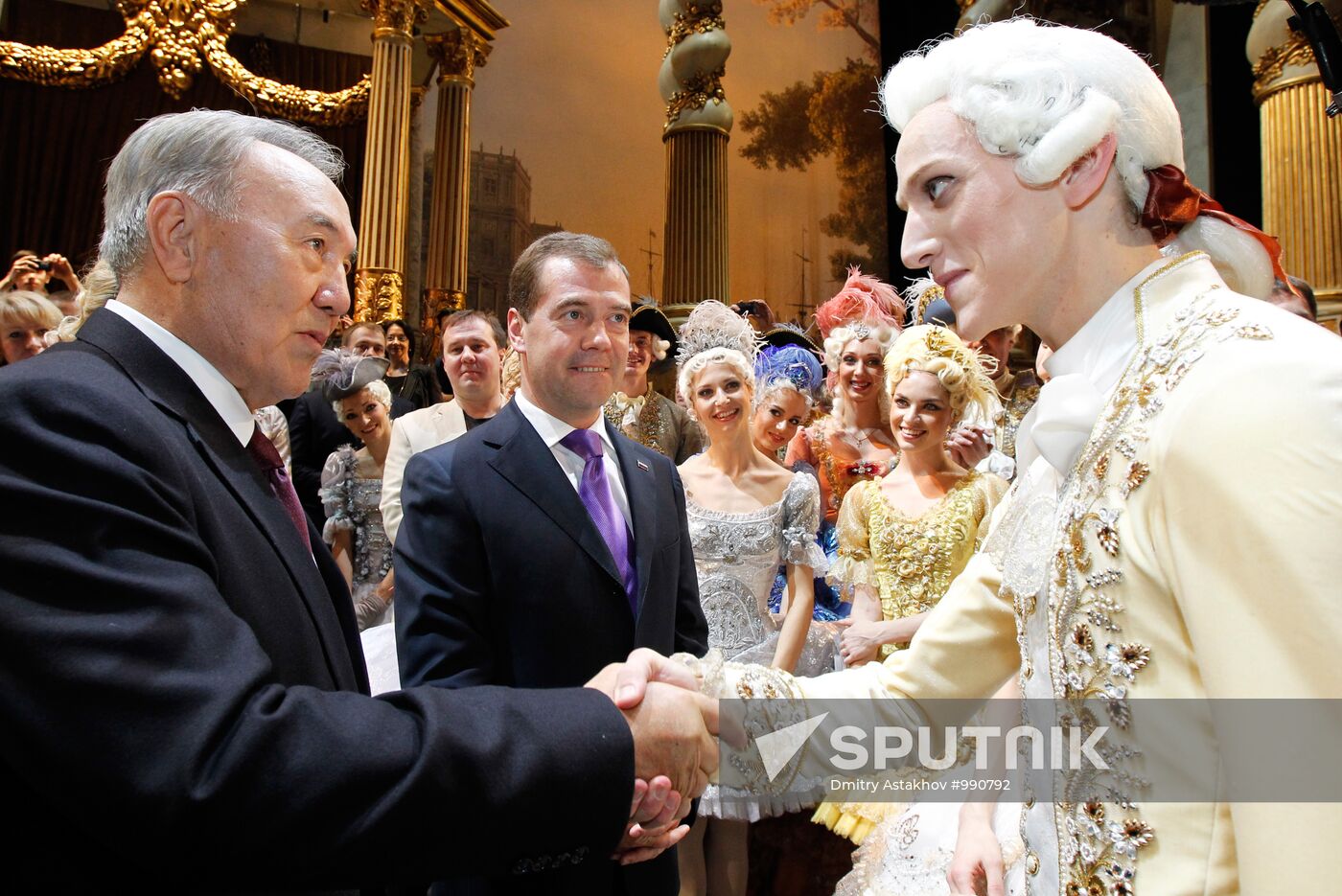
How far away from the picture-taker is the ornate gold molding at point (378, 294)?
894cm

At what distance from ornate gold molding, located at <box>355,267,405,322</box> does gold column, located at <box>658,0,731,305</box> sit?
2.66 metres

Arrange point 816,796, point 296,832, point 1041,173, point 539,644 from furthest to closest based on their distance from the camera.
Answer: point 539,644 → point 816,796 → point 1041,173 → point 296,832

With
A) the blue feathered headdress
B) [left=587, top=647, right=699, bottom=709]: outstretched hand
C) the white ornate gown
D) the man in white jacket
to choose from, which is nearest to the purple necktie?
[left=587, top=647, right=699, bottom=709]: outstretched hand

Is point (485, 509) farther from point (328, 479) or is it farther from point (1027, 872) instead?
point (328, 479)

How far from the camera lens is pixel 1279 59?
6211mm

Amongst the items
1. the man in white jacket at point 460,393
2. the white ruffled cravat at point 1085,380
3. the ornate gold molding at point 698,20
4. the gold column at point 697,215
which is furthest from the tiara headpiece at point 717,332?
the ornate gold molding at point 698,20

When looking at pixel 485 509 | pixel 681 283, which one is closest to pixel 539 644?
pixel 485 509

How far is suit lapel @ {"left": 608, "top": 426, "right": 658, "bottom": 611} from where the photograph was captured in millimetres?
2195

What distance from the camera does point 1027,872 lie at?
137cm

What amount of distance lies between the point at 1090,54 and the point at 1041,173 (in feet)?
0.65

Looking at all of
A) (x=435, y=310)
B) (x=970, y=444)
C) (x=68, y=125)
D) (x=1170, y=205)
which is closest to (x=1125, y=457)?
(x=1170, y=205)

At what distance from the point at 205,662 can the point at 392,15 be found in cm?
977

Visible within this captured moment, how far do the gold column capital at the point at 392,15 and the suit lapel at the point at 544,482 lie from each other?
28.3 ft

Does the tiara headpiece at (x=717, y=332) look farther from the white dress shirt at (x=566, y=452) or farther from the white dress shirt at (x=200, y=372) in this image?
the white dress shirt at (x=200, y=372)
